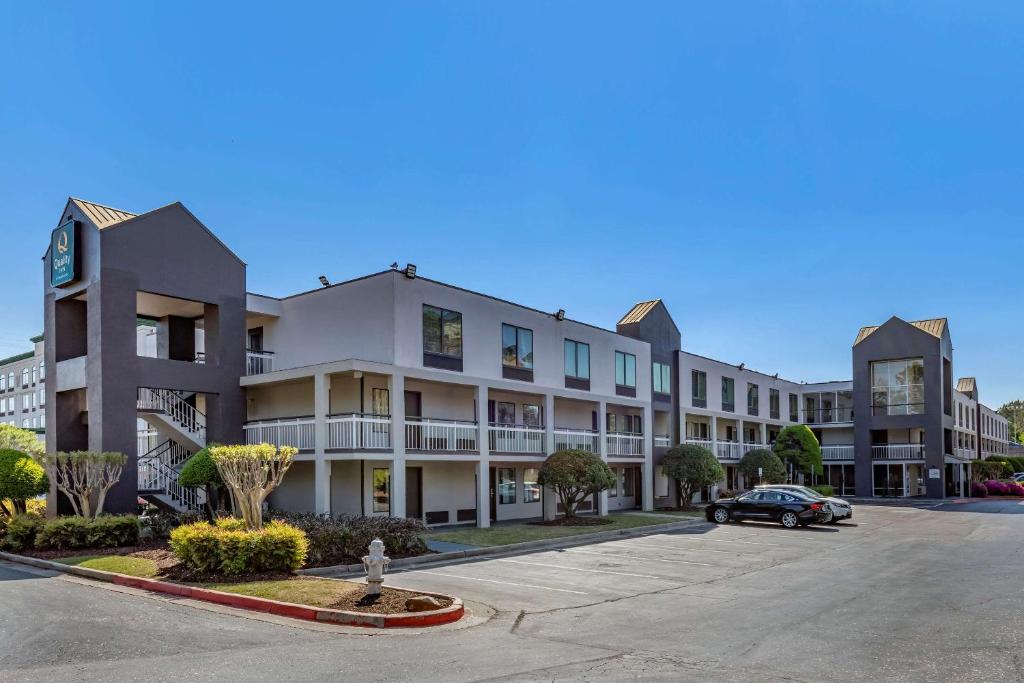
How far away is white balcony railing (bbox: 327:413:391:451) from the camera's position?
22.5m

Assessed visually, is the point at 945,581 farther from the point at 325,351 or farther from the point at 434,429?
the point at 325,351

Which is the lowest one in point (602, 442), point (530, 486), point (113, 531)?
point (530, 486)

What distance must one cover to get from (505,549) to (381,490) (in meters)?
6.42

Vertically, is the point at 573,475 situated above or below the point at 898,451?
above

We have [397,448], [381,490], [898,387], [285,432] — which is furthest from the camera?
[898,387]

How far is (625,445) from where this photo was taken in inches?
1364

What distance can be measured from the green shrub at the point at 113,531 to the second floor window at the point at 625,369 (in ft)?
69.9

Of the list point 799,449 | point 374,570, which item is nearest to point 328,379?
point 374,570

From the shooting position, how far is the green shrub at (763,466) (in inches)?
1651

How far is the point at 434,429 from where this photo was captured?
85.0 ft

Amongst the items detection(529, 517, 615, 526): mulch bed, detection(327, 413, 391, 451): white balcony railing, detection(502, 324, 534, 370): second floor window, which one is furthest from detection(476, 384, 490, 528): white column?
detection(327, 413, 391, 451): white balcony railing

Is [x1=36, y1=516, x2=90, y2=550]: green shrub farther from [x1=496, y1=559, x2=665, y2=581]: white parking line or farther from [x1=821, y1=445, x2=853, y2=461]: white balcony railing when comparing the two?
[x1=821, y1=445, x2=853, y2=461]: white balcony railing

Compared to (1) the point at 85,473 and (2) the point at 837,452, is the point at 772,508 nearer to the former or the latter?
(1) the point at 85,473

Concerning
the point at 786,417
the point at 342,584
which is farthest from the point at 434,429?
Result: the point at 786,417
